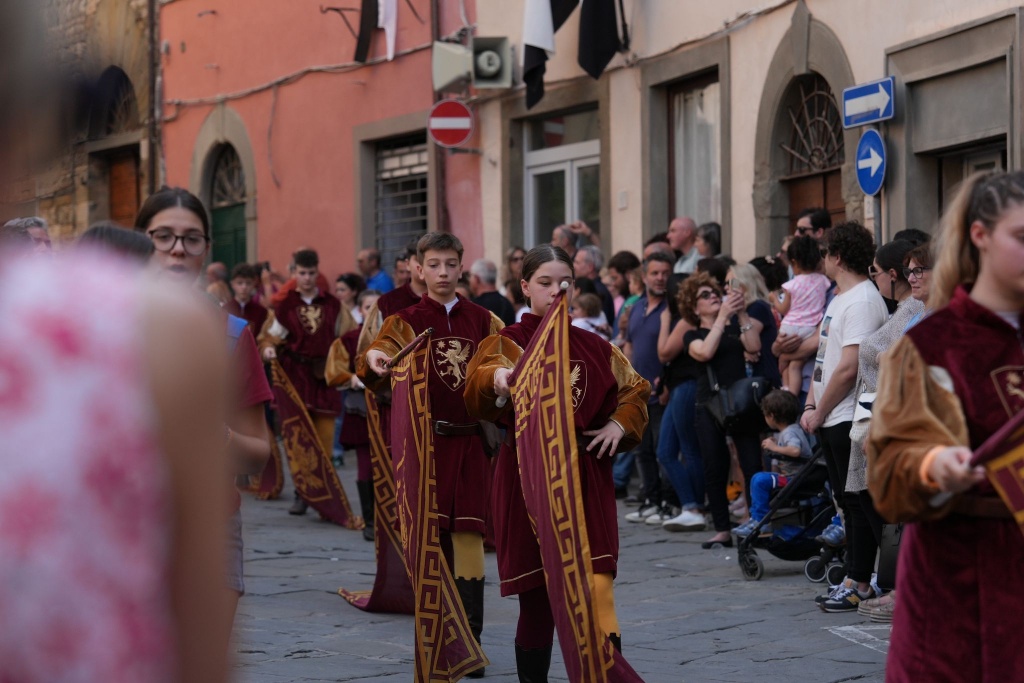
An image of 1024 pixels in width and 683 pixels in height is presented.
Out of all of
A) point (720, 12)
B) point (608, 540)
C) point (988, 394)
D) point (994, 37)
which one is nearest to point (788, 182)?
point (720, 12)

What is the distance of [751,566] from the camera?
29.7 feet

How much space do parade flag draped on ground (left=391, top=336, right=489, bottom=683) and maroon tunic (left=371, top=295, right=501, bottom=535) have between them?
22cm

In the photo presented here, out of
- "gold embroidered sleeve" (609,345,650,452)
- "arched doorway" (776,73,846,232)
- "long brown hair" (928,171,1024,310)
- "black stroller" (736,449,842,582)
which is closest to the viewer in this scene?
"long brown hair" (928,171,1024,310)

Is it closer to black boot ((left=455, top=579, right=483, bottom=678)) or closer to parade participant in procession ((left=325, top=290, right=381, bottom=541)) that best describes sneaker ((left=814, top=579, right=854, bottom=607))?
black boot ((left=455, top=579, right=483, bottom=678))

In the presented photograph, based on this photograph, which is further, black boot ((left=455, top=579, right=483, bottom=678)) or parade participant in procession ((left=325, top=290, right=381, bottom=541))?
parade participant in procession ((left=325, top=290, right=381, bottom=541))

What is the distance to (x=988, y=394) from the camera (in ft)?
11.2

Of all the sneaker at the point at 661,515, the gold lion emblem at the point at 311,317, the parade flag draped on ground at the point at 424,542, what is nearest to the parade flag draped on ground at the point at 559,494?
the parade flag draped on ground at the point at 424,542

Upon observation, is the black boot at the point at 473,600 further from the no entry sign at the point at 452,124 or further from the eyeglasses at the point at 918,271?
the no entry sign at the point at 452,124

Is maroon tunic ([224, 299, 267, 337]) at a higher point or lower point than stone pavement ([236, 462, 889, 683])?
higher

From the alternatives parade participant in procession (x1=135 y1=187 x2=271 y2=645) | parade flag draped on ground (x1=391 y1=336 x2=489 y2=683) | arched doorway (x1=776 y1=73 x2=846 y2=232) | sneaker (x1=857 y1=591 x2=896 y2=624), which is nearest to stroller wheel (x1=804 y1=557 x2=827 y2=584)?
sneaker (x1=857 y1=591 x2=896 y2=624)

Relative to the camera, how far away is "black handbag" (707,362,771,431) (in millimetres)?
9797

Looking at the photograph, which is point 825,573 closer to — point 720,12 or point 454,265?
point 454,265

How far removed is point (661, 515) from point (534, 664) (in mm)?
5663

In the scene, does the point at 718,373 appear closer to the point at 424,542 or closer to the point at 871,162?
the point at 871,162
